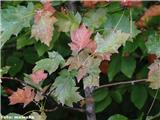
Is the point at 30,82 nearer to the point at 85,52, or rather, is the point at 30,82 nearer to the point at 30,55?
A: the point at 85,52

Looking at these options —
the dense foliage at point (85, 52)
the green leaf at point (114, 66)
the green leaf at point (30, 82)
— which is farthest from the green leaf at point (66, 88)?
the green leaf at point (114, 66)

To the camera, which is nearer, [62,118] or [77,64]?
[77,64]

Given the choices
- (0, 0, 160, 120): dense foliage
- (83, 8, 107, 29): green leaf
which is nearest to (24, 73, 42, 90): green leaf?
(0, 0, 160, 120): dense foliage

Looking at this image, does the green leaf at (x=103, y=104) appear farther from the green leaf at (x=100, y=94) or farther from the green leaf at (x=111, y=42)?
the green leaf at (x=111, y=42)

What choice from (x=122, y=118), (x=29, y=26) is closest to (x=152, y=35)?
(x=122, y=118)

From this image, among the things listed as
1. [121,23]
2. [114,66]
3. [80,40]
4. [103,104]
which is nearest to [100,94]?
[103,104]

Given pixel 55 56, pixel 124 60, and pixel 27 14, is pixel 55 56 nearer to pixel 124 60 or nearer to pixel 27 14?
pixel 27 14

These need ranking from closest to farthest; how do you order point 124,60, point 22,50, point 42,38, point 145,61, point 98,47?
point 98,47
point 42,38
point 124,60
point 145,61
point 22,50
